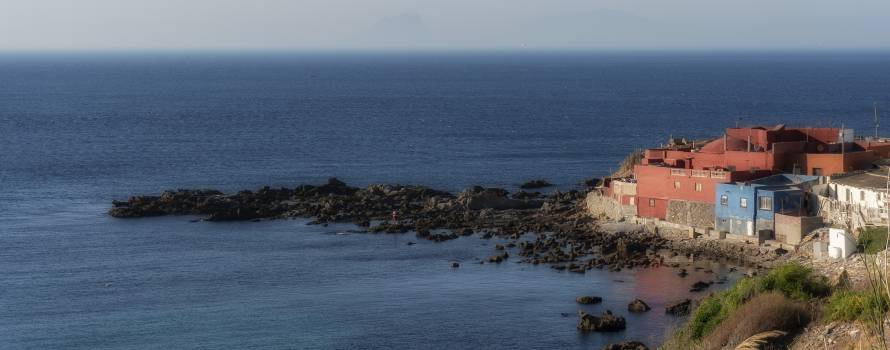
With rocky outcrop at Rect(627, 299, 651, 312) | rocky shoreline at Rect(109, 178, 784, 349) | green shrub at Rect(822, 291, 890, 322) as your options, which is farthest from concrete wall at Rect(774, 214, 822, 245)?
→ green shrub at Rect(822, 291, 890, 322)

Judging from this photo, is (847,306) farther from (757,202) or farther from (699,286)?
(757,202)

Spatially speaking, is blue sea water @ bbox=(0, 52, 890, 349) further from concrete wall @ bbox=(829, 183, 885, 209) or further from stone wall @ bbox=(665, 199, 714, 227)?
concrete wall @ bbox=(829, 183, 885, 209)

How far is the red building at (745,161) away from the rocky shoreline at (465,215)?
2021 mm

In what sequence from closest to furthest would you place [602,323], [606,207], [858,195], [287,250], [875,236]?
[875,236], [602,323], [858,195], [287,250], [606,207]

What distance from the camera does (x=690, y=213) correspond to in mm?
54219

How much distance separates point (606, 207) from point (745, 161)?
7162mm

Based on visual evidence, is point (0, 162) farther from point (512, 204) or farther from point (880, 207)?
point (880, 207)

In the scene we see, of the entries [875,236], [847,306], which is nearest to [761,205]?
[875,236]

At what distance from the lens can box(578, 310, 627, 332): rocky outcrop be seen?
4128 cm

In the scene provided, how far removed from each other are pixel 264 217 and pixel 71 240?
388 inches

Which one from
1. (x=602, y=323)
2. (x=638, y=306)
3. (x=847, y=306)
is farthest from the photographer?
(x=638, y=306)

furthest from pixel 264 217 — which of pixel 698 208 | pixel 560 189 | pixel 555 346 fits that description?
pixel 555 346

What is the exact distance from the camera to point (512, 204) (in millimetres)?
65250

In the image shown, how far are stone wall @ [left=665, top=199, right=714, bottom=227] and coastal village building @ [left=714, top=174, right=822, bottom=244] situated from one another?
27.3 inches
